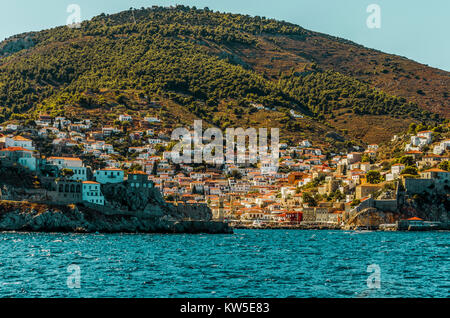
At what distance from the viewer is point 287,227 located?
87.4 m

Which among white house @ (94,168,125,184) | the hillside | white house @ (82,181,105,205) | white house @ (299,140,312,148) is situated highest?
the hillside

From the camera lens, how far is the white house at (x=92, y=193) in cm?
6444

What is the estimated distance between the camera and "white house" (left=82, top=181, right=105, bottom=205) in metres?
64.4

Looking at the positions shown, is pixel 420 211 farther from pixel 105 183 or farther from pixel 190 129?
pixel 190 129

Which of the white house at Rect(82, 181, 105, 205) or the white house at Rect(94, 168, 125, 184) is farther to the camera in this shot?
the white house at Rect(94, 168, 125, 184)

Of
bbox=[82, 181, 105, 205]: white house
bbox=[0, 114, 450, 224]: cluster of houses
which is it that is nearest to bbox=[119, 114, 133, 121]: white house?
bbox=[0, 114, 450, 224]: cluster of houses

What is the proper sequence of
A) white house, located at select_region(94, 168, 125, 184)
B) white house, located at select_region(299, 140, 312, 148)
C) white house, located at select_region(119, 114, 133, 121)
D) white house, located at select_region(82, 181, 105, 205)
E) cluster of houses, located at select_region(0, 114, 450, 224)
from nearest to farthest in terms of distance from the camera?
white house, located at select_region(82, 181, 105, 205), white house, located at select_region(94, 168, 125, 184), cluster of houses, located at select_region(0, 114, 450, 224), white house, located at select_region(119, 114, 133, 121), white house, located at select_region(299, 140, 312, 148)

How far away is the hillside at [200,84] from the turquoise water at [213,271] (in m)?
83.9

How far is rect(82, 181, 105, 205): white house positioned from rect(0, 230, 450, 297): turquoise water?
2106 centimetres

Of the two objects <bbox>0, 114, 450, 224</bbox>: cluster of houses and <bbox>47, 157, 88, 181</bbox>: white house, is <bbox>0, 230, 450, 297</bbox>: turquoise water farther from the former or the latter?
<bbox>0, 114, 450, 224</bbox>: cluster of houses

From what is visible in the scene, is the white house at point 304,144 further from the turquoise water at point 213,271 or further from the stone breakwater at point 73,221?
the turquoise water at point 213,271

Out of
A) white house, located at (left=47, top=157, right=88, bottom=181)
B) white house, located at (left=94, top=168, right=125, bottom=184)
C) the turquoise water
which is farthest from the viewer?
white house, located at (left=47, top=157, right=88, bottom=181)

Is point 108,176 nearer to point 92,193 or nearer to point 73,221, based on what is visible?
point 92,193
